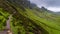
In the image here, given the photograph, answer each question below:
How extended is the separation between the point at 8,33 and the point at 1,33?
2.19 meters

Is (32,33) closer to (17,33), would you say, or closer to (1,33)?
(17,33)

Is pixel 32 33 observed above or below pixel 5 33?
below

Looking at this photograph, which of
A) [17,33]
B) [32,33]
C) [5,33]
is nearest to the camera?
[5,33]

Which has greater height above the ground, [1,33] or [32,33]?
[1,33]

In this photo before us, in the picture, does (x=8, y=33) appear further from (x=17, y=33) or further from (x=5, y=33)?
(x=17, y=33)

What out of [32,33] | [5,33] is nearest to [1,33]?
[5,33]

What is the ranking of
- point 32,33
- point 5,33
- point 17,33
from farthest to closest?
point 32,33 < point 17,33 < point 5,33

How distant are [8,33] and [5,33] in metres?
0.92

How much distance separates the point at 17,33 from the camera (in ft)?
213

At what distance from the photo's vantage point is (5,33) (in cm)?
5550

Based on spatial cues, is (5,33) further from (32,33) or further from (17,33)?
(32,33)

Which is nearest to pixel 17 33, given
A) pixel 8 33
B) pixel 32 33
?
pixel 8 33

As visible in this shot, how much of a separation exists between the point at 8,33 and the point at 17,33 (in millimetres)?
9618

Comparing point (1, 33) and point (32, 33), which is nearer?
point (1, 33)
